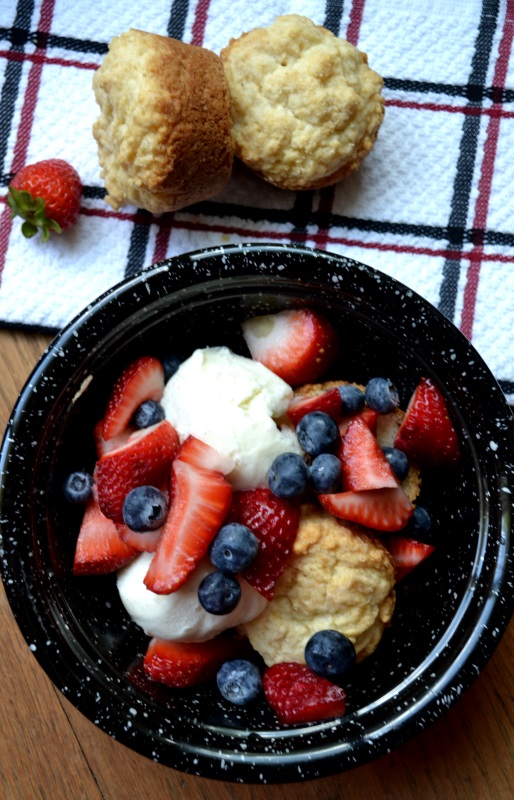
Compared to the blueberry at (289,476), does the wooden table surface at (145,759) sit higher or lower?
lower

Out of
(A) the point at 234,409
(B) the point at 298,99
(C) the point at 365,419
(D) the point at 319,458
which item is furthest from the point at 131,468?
(B) the point at 298,99

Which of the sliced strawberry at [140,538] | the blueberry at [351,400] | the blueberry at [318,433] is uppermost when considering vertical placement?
the blueberry at [351,400]

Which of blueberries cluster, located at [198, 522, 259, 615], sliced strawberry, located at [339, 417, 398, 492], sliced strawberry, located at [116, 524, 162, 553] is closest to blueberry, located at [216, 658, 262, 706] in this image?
blueberries cluster, located at [198, 522, 259, 615]

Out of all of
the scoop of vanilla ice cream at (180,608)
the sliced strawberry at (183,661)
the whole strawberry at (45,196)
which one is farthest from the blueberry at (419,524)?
the whole strawberry at (45,196)

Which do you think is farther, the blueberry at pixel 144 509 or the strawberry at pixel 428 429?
the strawberry at pixel 428 429

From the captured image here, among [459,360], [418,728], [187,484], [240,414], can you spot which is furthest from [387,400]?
[418,728]

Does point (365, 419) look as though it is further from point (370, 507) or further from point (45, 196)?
point (45, 196)

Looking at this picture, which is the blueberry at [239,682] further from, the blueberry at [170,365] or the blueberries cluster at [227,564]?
the blueberry at [170,365]
